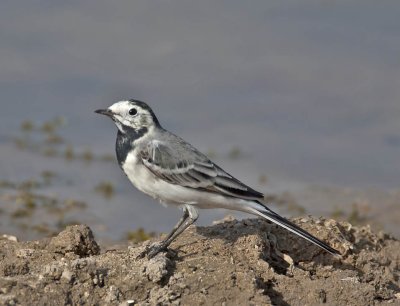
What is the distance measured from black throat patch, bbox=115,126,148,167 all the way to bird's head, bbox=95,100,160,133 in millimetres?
18

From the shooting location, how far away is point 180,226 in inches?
348

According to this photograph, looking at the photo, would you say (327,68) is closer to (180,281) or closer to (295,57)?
(295,57)

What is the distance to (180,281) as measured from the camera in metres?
7.61

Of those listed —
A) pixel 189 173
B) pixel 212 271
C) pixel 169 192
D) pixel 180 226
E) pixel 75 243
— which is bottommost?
pixel 212 271

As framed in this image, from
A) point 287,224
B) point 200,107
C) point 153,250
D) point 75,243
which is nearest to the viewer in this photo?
point 153,250

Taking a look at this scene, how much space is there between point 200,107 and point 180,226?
7.64m

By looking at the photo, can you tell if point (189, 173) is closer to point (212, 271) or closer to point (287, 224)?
point (287, 224)

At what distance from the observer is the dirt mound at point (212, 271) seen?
24.2 ft

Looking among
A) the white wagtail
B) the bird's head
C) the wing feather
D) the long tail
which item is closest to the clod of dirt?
the white wagtail

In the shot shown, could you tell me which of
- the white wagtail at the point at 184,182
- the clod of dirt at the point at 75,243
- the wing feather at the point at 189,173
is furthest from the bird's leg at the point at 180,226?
the clod of dirt at the point at 75,243

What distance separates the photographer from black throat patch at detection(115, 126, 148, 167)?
8.84 metres

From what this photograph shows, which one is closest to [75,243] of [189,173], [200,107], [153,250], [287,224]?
[153,250]

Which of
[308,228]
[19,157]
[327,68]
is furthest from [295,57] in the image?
[308,228]

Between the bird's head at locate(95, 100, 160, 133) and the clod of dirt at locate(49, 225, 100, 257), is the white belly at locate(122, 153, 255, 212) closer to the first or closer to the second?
the bird's head at locate(95, 100, 160, 133)
